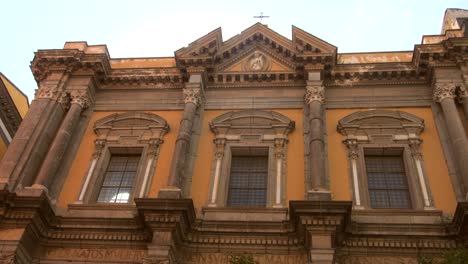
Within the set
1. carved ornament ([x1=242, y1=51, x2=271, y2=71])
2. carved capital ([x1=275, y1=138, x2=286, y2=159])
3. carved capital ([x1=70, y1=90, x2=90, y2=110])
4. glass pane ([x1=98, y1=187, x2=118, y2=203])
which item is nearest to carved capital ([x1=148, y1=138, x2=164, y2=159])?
glass pane ([x1=98, y1=187, x2=118, y2=203])

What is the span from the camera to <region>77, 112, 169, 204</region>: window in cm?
1592

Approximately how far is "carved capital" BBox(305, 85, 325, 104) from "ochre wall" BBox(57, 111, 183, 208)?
175 inches

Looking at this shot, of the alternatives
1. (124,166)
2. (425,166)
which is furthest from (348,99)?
Result: (124,166)

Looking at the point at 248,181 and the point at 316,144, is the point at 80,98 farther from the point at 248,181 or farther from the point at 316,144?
the point at 316,144

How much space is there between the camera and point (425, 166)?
15.3m

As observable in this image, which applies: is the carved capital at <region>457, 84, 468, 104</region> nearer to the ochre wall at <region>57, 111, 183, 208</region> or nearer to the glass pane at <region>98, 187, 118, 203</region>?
the ochre wall at <region>57, 111, 183, 208</region>

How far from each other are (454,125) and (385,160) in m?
2.27

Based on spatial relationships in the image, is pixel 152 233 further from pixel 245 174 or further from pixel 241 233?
pixel 245 174

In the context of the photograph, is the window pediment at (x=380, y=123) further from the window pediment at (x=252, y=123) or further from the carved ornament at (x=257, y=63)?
the carved ornament at (x=257, y=63)

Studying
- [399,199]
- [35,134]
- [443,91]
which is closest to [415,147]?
[399,199]

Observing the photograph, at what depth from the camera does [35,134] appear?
653 inches

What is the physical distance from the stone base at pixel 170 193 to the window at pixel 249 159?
3.68 ft

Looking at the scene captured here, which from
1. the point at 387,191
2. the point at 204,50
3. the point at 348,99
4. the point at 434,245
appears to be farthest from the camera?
the point at 204,50

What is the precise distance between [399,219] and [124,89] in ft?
35.5
